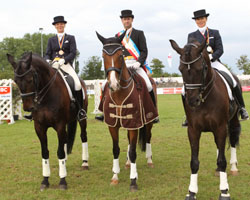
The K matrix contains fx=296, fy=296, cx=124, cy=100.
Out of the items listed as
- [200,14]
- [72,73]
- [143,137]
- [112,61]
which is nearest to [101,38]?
[112,61]

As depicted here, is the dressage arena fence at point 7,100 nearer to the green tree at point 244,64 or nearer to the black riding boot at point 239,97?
the black riding boot at point 239,97

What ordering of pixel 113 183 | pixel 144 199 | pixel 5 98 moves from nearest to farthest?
pixel 144 199
pixel 113 183
pixel 5 98

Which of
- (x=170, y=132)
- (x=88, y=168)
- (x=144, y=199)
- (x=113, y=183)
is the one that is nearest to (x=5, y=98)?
(x=170, y=132)

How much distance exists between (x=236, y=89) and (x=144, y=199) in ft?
10.3

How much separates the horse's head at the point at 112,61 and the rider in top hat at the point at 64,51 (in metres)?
2.06

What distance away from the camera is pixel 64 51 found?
766 cm

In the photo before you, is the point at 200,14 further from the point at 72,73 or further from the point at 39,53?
the point at 39,53

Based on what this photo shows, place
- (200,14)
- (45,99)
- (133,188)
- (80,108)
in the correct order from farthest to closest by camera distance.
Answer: (80,108)
(200,14)
(45,99)
(133,188)

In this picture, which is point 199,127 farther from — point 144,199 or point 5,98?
point 5,98

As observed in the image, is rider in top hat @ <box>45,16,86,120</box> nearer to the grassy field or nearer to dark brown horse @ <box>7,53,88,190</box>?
dark brown horse @ <box>7,53,88,190</box>

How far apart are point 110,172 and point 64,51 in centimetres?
329

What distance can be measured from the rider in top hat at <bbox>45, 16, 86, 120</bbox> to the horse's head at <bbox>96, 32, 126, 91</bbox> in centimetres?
206

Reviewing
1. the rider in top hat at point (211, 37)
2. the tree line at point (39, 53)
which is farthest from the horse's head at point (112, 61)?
the tree line at point (39, 53)

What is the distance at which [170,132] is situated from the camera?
12500 mm
